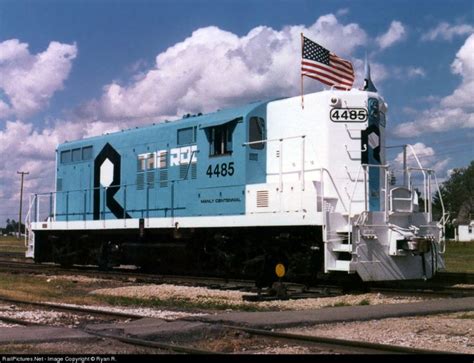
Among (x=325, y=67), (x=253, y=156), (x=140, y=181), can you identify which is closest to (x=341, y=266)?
(x=253, y=156)

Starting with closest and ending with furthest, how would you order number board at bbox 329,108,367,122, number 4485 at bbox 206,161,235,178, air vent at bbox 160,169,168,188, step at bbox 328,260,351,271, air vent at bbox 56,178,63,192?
step at bbox 328,260,351,271 < number board at bbox 329,108,367,122 < number 4485 at bbox 206,161,235,178 < air vent at bbox 160,169,168,188 < air vent at bbox 56,178,63,192

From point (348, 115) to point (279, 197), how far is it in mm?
2267

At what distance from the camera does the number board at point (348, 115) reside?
13.3m

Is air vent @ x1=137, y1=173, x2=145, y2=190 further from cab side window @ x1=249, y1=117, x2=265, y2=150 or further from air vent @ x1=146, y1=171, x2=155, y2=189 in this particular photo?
cab side window @ x1=249, y1=117, x2=265, y2=150

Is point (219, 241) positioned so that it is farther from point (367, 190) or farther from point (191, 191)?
point (367, 190)

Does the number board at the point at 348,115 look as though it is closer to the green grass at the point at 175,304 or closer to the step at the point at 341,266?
the step at the point at 341,266

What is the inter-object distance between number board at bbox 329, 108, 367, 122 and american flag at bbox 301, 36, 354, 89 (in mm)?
769

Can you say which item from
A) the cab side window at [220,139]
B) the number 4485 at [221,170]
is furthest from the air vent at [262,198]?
the cab side window at [220,139]

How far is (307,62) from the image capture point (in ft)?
44.5

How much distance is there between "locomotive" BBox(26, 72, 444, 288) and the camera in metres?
12.4

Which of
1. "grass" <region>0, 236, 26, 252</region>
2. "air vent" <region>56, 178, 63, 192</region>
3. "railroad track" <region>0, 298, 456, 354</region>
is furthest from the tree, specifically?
"railroad track" <region>0, 298, 456, 354</region>

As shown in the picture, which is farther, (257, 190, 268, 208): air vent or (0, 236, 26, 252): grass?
(0, 236, 26, 252): grass

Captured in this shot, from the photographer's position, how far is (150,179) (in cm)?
1722

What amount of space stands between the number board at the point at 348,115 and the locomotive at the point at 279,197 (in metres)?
0.02
